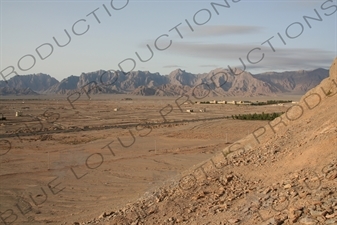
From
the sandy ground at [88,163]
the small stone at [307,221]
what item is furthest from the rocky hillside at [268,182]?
the sandy ground at [88,163]

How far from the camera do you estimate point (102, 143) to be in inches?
1147

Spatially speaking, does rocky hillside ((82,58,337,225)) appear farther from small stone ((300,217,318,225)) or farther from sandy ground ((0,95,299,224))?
sandy ground ((0,95,299,224))

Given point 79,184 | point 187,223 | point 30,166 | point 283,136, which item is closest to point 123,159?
point 30,166

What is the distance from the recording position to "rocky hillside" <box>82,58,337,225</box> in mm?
6793

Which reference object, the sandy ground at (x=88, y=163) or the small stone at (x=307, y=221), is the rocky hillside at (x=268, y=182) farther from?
the sandy ground at (x=88, y=163)

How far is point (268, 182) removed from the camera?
807 cm

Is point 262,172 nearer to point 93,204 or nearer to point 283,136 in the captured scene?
point 283,136

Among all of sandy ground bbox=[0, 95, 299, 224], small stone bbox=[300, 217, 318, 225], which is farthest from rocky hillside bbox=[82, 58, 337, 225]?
sandy ground bbox=[0, 95, 299, 224]

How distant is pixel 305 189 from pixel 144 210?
11.1ft

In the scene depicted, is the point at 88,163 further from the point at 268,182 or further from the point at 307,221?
the point at 307,221

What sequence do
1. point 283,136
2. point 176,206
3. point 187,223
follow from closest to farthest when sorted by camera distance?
point 187,223 → point 176,206 → point 283,136

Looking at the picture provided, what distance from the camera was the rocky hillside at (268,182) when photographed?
6793 millimetres

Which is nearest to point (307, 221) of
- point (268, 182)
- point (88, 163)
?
point (268, 182)

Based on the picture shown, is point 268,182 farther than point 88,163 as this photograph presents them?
No
